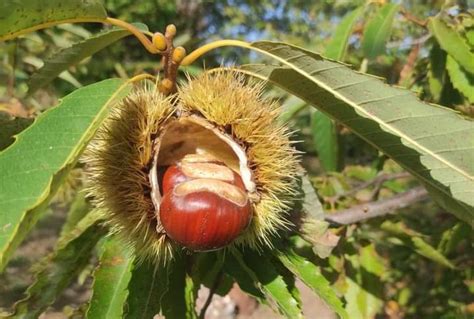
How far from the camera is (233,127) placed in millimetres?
754

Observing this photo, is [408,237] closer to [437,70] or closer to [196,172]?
[437,70]

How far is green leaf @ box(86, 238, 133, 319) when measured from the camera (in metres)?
0.82

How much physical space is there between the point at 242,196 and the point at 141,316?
26cm

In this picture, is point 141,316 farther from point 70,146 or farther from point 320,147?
point 320,147

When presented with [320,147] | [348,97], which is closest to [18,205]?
[348,97]

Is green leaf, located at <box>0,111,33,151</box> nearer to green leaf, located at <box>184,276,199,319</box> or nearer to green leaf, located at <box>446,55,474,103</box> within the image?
green leaf, located at <box>184,276,199,319</box>

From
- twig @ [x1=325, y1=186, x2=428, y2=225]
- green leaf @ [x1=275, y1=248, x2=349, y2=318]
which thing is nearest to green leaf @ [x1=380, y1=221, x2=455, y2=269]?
twig @ [x1=325, y1=186, x2=428, y2=225]

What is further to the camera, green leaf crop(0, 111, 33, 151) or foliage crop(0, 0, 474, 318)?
green leaf crop(0, 111, 33, 151)

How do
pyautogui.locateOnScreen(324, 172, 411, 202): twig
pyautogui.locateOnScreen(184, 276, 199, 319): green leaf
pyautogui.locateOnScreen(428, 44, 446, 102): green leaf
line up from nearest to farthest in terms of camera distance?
pyautogui.locateOnScreen(184, 276, 199, 319): green leaf
pyautogui.locateOnScreen(324, 172, 411, 202): twig
pyautogui.locateOnScreen(428, 44, 446, 102): green leaf

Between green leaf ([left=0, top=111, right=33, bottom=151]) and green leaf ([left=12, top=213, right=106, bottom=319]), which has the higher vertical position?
green leaf ([left=0, top=111, right=33, bottom=151])

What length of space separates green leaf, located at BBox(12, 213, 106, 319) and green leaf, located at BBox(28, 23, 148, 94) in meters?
0.24

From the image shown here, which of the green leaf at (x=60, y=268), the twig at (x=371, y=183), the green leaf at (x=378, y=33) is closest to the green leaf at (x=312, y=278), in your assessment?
the green leaf at (x=60, y=268)

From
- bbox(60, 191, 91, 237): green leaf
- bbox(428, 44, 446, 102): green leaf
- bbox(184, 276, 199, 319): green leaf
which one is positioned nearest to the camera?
bbox(184, 276, 199, 319): green leaf

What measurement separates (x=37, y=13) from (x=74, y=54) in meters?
0.18
